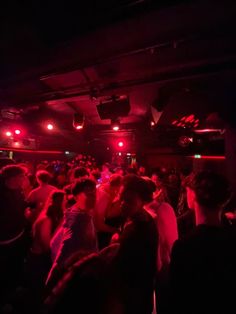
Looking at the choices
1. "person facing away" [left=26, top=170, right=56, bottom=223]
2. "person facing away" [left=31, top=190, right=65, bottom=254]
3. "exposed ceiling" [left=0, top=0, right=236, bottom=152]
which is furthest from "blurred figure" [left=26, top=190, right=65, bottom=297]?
"exposed ceiling" [left=0, top=0, right=236, bottom=152]

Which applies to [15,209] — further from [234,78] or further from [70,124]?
[70,124]

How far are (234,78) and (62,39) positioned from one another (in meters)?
3.28

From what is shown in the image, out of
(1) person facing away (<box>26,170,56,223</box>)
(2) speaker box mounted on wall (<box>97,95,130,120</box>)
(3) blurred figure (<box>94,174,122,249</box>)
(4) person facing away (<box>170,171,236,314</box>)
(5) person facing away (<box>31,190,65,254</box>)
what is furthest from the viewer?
(2) speaker box mounted on wall (<box>97,95,130,120</box>)

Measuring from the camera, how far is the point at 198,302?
1.22 meters

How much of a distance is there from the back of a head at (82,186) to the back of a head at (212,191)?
119 cm

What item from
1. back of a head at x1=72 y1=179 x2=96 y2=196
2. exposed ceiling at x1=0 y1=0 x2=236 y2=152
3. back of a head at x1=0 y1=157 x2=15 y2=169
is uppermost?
exposed ceiling at x1=0 y1=0 x2=236 y2=152

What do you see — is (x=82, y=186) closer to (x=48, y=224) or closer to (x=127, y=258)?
(x=48, y=224)

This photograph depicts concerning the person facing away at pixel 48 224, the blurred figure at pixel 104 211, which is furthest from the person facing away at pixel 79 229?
the blurred figure at pixel 104 211

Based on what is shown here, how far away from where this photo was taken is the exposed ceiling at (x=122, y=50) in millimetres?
2873

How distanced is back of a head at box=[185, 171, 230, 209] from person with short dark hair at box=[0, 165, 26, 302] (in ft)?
8.87

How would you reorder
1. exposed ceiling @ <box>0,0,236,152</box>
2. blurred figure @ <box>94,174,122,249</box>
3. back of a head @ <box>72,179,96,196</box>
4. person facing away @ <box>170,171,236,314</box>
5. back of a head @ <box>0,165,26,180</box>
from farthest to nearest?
blurred figure @ <box>94,174,122,249</box>, back of a head @ <box>0,165,26,180</box>, exposed ceiling @ <box>0,0,236,152</box>, back of a head @ <box>72,179,96,196</box>, person facing away @ <box>170,171,236,314</box>

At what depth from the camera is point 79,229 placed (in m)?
1.93

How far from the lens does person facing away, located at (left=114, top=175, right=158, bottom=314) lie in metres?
1.38

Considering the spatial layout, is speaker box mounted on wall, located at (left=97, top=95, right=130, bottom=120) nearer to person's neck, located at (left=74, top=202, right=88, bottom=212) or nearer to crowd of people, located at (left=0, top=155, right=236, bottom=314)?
crowd of people, located at (left=0, top=155, right=236, bottom=314)
